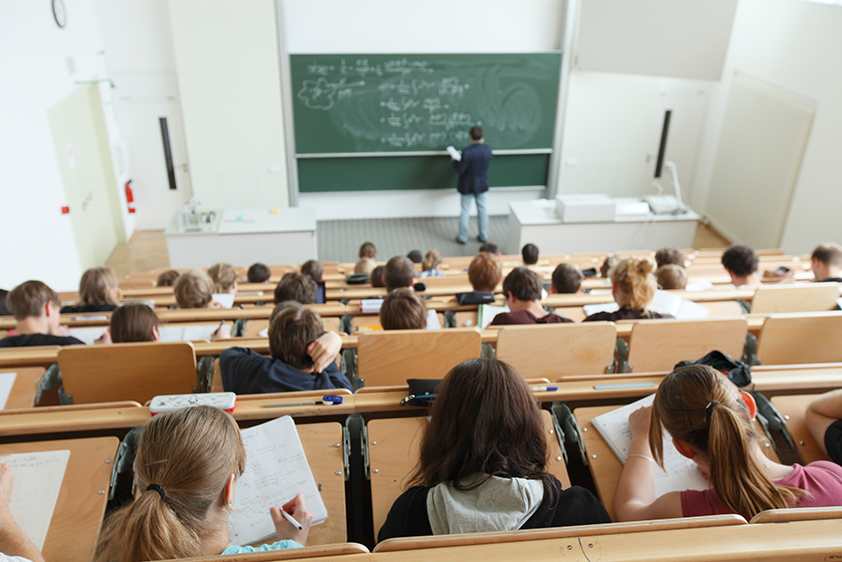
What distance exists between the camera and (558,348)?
269 cm

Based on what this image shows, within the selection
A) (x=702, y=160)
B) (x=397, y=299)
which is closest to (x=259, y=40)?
(x=397, y=299)

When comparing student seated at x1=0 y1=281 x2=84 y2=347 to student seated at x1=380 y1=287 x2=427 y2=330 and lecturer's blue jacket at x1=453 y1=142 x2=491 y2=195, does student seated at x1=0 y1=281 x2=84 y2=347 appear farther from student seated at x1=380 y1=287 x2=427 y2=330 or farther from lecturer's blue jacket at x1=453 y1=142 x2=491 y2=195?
lecturer's blue jacket at x1=453 y1=142 x2=491 y2=195

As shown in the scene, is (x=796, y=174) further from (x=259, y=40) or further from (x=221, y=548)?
(x=221, y=548)

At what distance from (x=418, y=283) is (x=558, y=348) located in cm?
152

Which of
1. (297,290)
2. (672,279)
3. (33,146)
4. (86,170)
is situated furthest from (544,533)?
(86,170)

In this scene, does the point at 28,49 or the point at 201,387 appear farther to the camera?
the point at 28,49

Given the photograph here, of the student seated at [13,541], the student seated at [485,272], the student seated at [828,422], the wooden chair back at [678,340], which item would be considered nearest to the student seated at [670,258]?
the student seated at [485,272]

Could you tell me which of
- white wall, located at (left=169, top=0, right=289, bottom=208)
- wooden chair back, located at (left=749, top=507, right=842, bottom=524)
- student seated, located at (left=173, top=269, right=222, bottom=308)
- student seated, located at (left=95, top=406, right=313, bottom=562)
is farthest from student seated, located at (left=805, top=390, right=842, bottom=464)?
white wall, located at (left=169, top=0, right=289, bottom=208)

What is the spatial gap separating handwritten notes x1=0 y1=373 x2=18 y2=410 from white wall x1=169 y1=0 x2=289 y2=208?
5.53m

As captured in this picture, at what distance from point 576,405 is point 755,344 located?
1.35 metres

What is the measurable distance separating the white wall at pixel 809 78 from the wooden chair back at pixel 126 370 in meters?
6.26

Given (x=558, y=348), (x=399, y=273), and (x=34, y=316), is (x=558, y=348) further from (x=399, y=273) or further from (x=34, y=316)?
(x=34, y=316)

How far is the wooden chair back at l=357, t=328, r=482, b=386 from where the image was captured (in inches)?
100

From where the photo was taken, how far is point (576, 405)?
7.18ft
